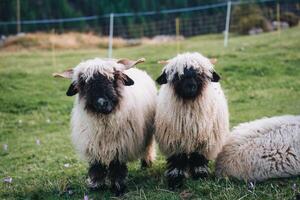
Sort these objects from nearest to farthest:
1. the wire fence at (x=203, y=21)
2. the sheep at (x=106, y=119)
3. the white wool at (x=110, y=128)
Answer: the sheep at (x=106, y=119), the white wool at (x=110, y=128), the wire fence at (x=203, y=21)

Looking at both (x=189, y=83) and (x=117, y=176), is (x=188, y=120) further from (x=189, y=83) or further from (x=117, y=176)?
(x=117, y=176)

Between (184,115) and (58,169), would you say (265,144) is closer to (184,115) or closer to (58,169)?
(184,115)

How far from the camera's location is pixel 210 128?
765cm

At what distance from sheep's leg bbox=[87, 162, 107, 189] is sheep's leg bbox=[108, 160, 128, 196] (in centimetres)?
13

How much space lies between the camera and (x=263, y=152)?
7.46m

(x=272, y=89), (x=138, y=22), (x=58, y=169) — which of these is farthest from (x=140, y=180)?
(x=138, y=22)

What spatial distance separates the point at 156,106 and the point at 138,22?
42.6 meters

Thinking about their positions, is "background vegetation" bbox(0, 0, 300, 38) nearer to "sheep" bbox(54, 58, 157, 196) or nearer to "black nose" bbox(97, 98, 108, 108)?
"sheep" bbox(54, 58, 157, 196)

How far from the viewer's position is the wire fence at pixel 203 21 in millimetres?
30997

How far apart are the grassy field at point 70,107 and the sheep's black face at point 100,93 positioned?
1.39m

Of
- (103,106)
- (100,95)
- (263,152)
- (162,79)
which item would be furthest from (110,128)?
(263,152)

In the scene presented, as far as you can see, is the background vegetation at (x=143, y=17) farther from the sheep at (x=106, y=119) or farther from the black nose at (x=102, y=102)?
the black nose at (x=102, y=102)

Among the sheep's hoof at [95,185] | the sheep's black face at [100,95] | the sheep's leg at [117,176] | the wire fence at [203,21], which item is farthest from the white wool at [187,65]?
the wire fence at [203,21]

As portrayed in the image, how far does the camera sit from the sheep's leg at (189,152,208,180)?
7621 millimetres
